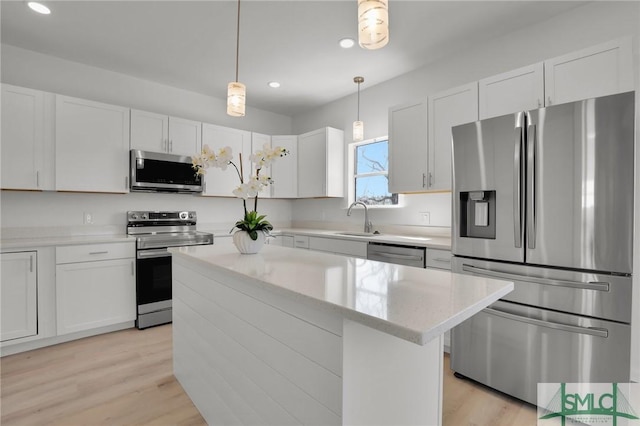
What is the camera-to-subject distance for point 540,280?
1853 mm

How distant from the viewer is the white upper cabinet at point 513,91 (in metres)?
2.28

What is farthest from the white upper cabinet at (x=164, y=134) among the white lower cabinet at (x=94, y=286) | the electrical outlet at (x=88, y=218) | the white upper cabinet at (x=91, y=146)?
the white lower cabinet at (x=94, y=286)

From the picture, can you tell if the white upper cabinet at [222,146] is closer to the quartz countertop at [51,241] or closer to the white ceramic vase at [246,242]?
the quartz countertop at [51,241]

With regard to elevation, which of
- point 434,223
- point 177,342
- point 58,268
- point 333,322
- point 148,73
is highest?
point 148,73

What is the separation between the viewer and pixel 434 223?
10.8ft

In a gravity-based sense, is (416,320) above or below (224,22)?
below

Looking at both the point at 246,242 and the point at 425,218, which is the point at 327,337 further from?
the point at 425,218

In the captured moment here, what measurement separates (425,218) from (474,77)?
4.82 ft

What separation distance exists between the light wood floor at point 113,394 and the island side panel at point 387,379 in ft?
2.55

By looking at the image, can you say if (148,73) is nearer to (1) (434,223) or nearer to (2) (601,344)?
(1) (434,223)

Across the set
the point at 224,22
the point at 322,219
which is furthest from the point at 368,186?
the point at 224,22

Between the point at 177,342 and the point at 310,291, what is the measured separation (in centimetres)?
164

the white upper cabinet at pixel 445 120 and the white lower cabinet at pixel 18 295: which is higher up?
the white upper cabinet at pixel 445 120

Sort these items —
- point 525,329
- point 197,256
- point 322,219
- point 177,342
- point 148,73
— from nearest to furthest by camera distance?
point 197,256 < point 525,329 < point 177,342 < point 148,73 < point 322,219
